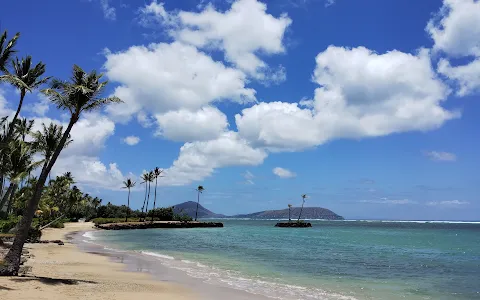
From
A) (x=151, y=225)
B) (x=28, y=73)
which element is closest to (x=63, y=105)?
(x=28, y=73)

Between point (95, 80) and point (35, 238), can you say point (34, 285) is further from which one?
point (35, 238)

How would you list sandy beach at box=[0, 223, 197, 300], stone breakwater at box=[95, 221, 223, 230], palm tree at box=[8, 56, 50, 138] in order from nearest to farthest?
sandy beach at box=[0, 223, 197, 300]
palm tree at box=[8, 56, 50, 138]
stone breakwater at box=[95, 221, 223, 230]

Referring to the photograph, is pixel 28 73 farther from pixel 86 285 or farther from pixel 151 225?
pixel 151 225

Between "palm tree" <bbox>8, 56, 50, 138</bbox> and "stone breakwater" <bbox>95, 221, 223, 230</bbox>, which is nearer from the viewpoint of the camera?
"palm tree" <bbox>8, 56, 50, 138</bbox>

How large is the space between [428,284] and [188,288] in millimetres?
15960

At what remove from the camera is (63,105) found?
19047 mm

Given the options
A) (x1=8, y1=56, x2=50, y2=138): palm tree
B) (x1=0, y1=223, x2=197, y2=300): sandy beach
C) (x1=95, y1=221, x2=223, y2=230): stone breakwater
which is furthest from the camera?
(x1=95, y1=221, x2=223, y2=230): stone breakwater

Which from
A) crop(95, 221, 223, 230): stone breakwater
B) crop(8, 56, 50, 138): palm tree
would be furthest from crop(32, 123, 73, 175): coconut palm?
crop(95, 221, 223, 230): stone breakwater

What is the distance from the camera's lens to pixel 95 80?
19.7 m

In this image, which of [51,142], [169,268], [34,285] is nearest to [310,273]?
[169,268]

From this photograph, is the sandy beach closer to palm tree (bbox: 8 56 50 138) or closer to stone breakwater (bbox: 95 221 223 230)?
palm tree (bbox: 8 56 50 138)

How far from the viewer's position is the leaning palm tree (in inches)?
706

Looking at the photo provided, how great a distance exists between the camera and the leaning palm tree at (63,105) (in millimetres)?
17922

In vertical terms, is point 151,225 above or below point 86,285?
below
